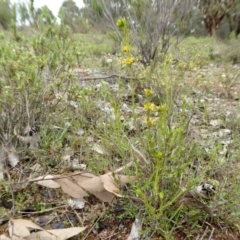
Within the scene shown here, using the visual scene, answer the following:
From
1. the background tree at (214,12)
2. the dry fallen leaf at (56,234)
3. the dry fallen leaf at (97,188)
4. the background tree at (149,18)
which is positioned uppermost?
the background tree at (214,12)

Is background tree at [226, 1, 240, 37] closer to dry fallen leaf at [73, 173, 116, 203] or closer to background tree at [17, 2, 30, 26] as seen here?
background tree at [17, 2, 30, 26]

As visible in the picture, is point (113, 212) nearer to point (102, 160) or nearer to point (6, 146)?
point (102, 160)

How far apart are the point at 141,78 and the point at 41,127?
3.63 feet

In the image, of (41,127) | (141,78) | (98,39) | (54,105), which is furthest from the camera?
(98,39)

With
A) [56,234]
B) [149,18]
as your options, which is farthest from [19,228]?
[149,18]

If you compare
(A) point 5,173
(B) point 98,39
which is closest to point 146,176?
(A) point 5,173

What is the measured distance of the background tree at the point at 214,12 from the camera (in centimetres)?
829

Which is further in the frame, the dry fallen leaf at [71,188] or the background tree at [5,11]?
the background tree at [5,11]

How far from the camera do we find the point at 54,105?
1.56 m

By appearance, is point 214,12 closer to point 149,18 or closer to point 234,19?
point 234,19

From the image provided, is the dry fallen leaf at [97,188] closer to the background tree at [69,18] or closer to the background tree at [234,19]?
the background tree at [69,18]

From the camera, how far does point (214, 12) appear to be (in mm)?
9023

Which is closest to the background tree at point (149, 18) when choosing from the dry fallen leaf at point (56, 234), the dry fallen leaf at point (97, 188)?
the dry fallen leaf at point (97, 188)

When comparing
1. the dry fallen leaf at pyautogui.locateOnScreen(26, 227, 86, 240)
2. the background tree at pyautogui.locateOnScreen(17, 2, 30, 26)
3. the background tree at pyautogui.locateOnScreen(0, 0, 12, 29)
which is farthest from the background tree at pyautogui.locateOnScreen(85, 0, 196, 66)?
the dry fallen leaf at pyautogui.locateOnScreen(26, 227, 86, 240)
